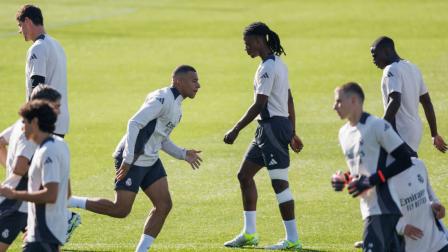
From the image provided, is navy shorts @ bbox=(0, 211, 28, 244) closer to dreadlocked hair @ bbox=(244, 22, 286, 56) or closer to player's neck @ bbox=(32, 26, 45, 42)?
player's neck @ bbox=(32, 26, 45, 42)

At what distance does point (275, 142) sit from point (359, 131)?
3660 mm

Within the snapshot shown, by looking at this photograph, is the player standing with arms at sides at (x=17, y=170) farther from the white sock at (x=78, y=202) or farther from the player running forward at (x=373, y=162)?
the player running forward at (x=373, y=162)

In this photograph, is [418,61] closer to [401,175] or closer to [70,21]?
[70,21]

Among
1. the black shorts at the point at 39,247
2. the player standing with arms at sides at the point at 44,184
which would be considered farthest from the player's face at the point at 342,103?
the black shorts at the point at 39,247

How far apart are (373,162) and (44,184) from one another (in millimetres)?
2954

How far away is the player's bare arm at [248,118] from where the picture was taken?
43.1 feet

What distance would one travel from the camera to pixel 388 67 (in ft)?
42.2

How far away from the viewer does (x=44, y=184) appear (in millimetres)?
9164

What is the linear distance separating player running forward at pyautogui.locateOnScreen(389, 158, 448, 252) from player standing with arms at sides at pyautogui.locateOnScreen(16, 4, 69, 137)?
15.7 ft

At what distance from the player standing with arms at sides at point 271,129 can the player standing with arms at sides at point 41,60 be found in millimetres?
2145

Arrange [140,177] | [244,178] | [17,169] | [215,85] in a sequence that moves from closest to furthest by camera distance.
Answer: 1. [17,169]
2. [140,177]
3. [244,178]
4. [215,85]

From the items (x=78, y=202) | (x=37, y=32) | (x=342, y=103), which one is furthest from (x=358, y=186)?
(x=37, y=32)

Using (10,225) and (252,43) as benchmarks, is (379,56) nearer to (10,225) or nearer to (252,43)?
(252,43)

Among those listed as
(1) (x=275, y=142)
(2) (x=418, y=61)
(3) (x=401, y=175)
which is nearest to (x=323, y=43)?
(2) (x=418, y=61)
